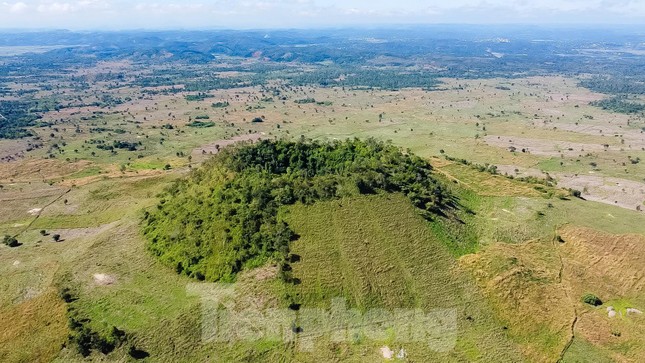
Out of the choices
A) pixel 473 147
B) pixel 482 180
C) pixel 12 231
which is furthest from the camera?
pixel 473 147

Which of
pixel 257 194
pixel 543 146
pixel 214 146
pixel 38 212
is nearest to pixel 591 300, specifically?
pixel 257 194

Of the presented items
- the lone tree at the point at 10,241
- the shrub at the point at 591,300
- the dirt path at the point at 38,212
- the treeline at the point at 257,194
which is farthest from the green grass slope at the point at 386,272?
the dirt path at the point at 38,212

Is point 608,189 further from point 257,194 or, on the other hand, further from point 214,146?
point 214,146

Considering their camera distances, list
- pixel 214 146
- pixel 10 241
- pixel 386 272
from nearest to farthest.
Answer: pixel 386 272 < pixel 10 241 < pixel 214 146

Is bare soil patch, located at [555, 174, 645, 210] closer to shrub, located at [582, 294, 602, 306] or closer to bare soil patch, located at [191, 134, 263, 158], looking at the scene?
shrub, located at [582, 294, 602, 306]

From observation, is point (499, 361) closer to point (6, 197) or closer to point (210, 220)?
point (210, 220)

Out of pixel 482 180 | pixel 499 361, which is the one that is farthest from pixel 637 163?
pixel 499 361

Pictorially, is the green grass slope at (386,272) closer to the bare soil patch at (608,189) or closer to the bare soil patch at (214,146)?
the bare soil patch at (608,189)

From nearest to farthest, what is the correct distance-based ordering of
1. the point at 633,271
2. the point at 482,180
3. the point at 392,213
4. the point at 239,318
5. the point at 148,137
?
the point at 239,318 → the point at 633,271 → the point at 392,213 → the point at 482,180 → the point at 148,137

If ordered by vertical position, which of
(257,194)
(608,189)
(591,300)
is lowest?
(608,189)
